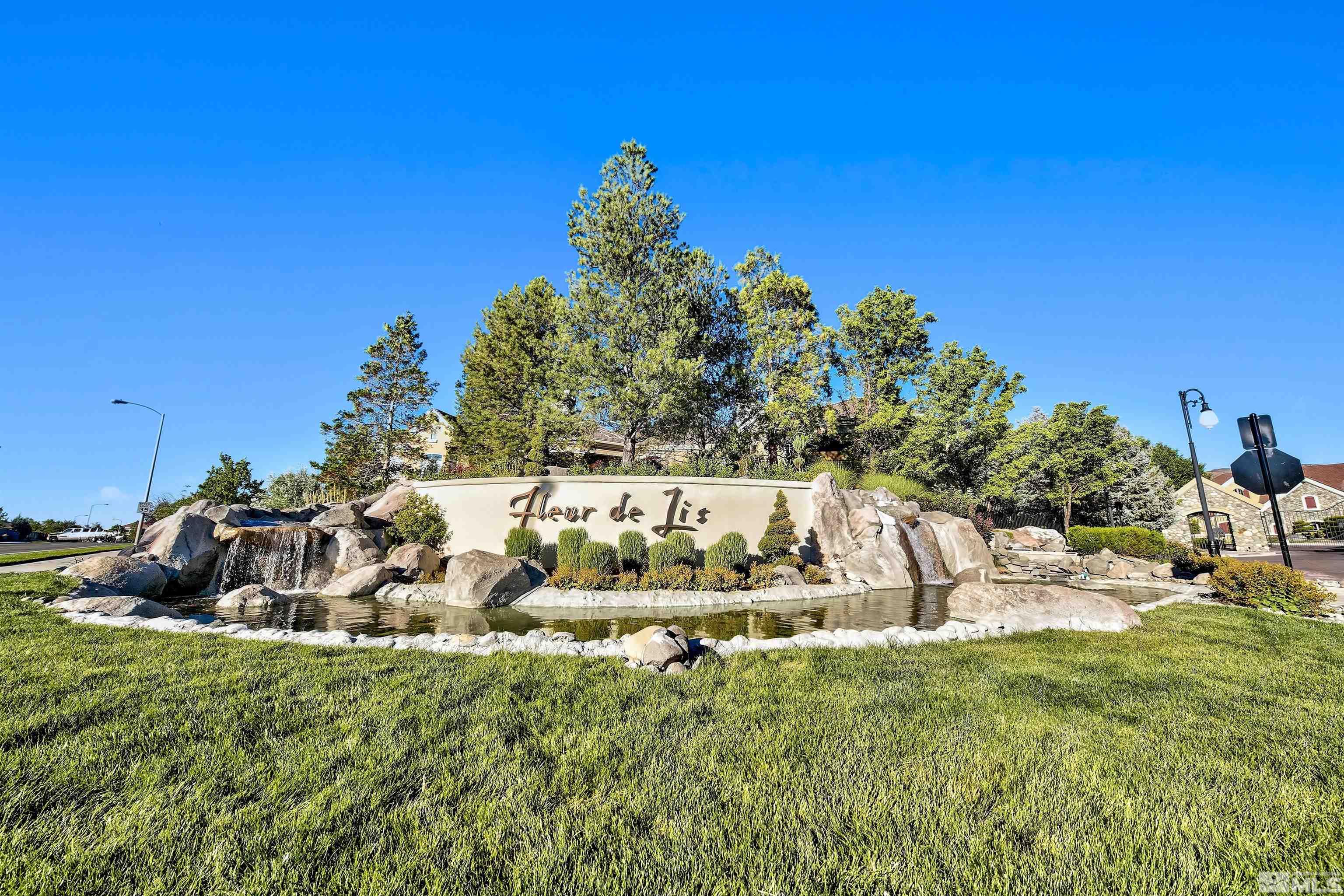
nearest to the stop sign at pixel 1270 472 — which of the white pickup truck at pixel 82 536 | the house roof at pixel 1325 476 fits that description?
the house roof at pixel 1325 476

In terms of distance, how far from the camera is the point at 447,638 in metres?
7.63

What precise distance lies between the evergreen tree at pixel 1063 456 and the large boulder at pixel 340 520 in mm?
30639

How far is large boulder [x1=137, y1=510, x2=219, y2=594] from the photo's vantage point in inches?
572

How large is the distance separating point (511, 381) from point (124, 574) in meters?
16.7

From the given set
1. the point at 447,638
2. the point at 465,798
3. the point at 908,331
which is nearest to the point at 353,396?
the point at 447,638

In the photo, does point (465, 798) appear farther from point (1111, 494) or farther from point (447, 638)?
point (1111, 494)

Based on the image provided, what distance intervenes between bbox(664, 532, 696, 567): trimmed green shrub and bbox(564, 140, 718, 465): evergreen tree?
6.35 meters

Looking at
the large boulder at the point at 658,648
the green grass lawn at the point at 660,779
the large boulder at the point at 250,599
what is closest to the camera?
the green grass lawn at the point at 660,779

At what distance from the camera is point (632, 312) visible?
21.5 meters

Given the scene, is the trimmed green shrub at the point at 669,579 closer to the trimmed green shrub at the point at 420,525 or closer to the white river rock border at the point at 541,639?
the white river rock border at the point at 541,639

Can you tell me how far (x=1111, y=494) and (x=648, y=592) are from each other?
113 ft

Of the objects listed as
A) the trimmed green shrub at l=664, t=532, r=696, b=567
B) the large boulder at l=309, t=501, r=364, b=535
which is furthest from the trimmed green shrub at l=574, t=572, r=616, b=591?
the large boulder at l=309, t=501, r=364, b=535

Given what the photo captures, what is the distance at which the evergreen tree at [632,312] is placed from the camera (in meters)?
20.6

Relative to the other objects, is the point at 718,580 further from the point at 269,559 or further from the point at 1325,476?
the point at 1325,476
